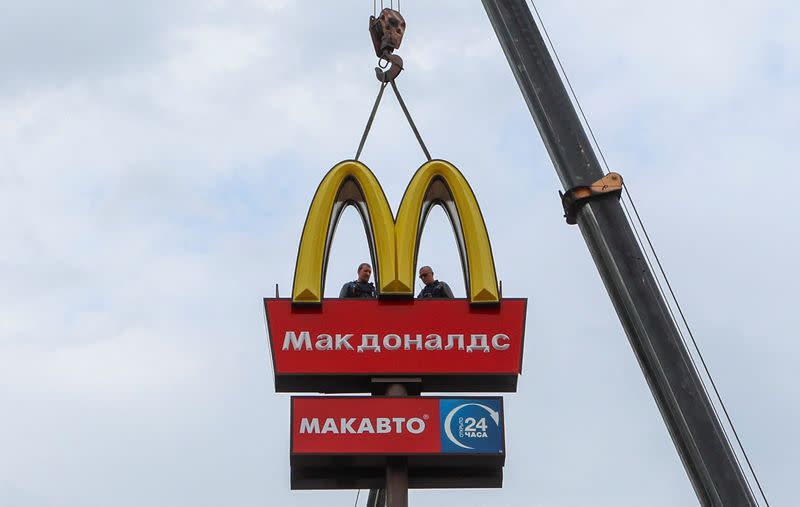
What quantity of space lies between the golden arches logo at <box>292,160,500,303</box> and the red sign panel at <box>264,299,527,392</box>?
25 cm

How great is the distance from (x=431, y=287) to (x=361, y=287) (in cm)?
96

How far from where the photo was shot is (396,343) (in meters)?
22.1

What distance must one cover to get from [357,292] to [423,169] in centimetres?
189

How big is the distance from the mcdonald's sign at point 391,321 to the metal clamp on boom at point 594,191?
3.00 m

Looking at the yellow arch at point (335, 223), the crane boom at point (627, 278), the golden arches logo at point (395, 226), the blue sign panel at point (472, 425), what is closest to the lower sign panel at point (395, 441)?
the blue sign panel at point (472, 425)

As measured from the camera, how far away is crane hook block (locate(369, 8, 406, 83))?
24.2 m

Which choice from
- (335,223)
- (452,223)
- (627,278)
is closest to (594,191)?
(627,278)

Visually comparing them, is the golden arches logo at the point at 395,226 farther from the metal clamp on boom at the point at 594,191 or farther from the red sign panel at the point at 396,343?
the metal clamp on boom at the point at 594,191

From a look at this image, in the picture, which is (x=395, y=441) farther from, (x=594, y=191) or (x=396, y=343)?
(x=594, y=191)

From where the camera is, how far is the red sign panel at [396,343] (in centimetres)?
2194

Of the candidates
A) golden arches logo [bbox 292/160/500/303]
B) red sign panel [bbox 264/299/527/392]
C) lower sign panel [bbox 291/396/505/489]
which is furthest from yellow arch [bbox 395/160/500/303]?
lower sign panel [bbox 291/396/505/489]

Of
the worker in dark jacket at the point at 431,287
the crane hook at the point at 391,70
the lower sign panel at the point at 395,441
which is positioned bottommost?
the lower sign panel at the point at 395,441

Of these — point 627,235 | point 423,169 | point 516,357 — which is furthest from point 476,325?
point 627,235

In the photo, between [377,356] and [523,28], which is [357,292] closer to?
[377,356]
